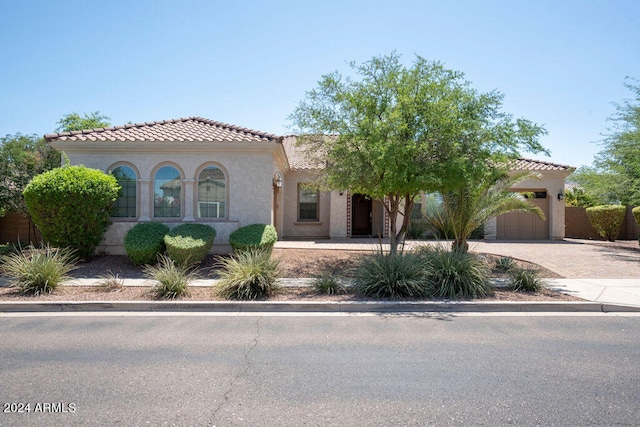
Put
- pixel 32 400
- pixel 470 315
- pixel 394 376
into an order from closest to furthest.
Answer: pixel 32 400, pixel 394 376, pixel 470 315

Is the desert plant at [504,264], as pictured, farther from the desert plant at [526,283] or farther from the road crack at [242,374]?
the road crack at [242,374]

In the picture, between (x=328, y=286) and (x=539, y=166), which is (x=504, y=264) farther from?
(x=539, y=166)

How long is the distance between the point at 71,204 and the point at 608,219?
24.4 m

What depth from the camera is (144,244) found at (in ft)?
38.5

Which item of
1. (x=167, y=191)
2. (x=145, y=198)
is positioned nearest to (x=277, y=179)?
(x=167, y=191)

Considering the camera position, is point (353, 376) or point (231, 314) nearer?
point (353, 376)

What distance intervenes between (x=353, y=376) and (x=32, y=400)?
127 inches

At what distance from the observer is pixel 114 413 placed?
3.74 meters

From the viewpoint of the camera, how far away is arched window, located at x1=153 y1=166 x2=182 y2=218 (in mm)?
13875

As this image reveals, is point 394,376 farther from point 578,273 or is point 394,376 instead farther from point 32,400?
point 578,273

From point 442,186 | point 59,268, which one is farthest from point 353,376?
point 59,268

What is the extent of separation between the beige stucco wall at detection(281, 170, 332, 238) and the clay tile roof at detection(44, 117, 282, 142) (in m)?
5.00

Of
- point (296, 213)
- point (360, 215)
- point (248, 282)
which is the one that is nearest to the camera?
point (248, 282)

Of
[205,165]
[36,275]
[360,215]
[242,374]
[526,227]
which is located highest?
[205,165]
